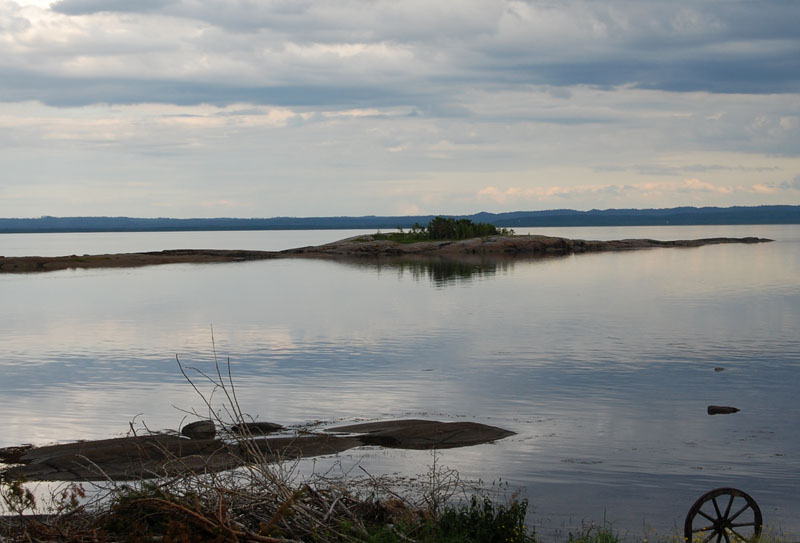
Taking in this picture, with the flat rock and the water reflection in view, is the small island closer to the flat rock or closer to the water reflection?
the water reflection

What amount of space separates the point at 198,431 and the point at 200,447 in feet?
Result: 4.11

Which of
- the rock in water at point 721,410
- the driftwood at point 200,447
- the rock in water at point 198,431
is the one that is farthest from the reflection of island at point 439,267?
the rock in water at point 198,431

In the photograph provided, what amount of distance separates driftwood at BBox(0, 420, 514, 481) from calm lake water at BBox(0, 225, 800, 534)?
0.80 m

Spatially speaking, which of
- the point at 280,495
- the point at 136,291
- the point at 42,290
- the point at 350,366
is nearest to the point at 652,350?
the point at 350,366

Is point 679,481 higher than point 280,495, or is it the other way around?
point 280,495

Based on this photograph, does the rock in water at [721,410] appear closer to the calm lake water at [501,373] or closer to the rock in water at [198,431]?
the calm lake water at [501,373]

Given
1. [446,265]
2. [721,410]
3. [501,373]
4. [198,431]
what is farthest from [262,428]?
[446,265]

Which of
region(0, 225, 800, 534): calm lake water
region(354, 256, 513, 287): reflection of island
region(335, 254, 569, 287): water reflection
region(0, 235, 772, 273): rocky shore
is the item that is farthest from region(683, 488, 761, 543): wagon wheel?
region(0, 235, 772, 273): rocky shore

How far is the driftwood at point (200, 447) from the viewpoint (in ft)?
56.8

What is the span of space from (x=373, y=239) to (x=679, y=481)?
108762 mm

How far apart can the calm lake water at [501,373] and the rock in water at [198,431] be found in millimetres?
1518

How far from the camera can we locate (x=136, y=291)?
6456 cm

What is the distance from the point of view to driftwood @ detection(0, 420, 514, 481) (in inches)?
682

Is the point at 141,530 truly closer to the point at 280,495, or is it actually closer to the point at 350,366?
the point at 280,495
